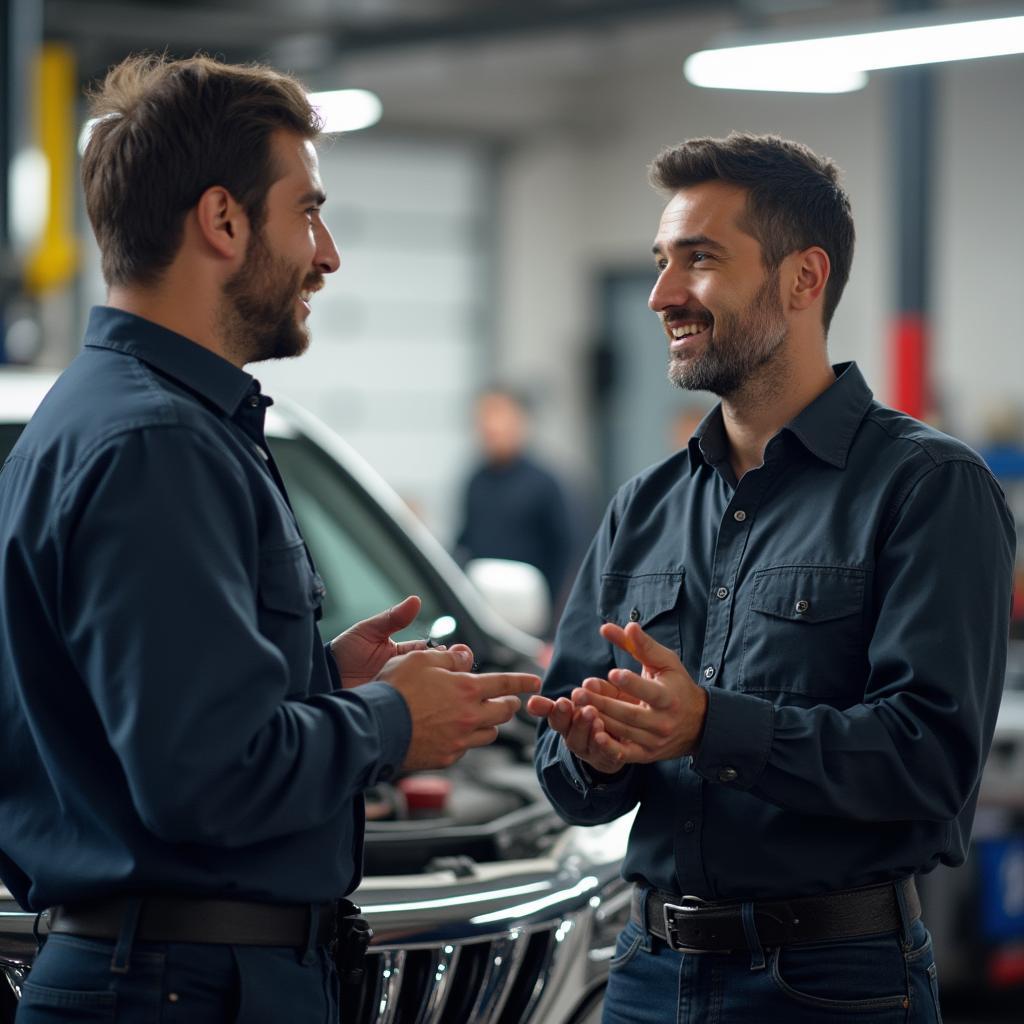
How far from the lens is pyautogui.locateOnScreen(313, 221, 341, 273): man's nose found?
1.92 meters

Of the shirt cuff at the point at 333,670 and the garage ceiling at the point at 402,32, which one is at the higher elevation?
the garage ceiling at the point at 402,32

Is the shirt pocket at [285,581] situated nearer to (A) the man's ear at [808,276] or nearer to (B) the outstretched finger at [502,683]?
(B) the outstretched finger at [502,683]

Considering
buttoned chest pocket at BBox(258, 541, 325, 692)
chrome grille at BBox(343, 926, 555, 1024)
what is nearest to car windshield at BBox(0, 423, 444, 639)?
chrome grille at BBox(343, 926, 555, 1024)

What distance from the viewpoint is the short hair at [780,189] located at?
2.20 metres

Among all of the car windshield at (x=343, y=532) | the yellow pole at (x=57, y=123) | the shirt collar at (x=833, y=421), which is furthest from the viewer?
the yellow pole at (x=57, y=123)

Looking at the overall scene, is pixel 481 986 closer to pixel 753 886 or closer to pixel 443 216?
pixel 753 886

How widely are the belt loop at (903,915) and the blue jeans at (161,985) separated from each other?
2.38 ft

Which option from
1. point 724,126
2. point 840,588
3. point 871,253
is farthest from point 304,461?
point 724,126

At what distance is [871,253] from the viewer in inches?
442

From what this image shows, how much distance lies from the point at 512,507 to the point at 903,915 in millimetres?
5804

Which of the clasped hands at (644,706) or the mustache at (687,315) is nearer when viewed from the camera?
the clasped hands at (644,706)

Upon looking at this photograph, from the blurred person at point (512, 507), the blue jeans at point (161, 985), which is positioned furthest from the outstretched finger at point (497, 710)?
the blurred person at point (512, 507)

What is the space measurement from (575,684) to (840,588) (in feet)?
1.43

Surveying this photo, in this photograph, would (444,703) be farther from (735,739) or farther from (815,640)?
(815,640)
